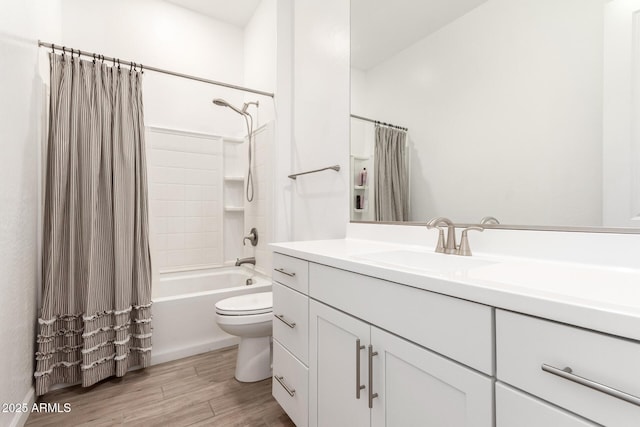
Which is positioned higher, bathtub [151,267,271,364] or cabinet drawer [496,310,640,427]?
cabinet drawer [496,310,640,427]

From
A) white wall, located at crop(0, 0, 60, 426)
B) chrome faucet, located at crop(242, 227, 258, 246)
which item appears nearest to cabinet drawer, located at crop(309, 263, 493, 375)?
white wall, located at crop(0, 0, 60, 426)

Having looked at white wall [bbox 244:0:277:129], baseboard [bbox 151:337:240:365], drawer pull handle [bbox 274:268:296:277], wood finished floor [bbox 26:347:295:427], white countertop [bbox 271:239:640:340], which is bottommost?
wood finished floor [bbox 26:347:295:427]

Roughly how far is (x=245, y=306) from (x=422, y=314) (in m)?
1.30

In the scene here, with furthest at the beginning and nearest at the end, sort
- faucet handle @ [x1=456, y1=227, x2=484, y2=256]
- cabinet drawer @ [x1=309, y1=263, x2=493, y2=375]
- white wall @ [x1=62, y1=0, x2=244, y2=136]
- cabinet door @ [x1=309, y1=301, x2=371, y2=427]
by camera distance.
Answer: white wall @ [x1=62, y1=0, x2=244, y2=136] → faucet handle @ [x1=456, y1=227, x2=484, y2=256] → cabinet door @ [x1=309, y1=301, x2=371, y2=427] → cabinet drawer @ [x1=309, y1=263, x2=493, y2=375]

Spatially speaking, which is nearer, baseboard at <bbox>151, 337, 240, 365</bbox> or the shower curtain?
the shower curtain

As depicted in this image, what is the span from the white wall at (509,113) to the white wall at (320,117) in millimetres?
447

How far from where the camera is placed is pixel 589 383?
1.50 ft

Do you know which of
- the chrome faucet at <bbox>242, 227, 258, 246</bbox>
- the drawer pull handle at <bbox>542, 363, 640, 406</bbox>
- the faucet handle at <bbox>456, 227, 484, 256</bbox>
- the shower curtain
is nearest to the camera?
the drawer pull handle at <bbox>542, 363, 640, 406</bbox>

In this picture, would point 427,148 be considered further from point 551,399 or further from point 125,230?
point 125,230

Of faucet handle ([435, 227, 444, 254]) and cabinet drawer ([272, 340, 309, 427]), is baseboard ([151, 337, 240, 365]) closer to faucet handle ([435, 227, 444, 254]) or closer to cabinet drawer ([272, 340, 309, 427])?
cabinet drawer ([272, 340, 309, 427])

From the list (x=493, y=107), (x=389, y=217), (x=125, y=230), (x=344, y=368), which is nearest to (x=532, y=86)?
(x=493, y=107)

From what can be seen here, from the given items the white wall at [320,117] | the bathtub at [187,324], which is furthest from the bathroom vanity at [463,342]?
the bathtub at [187,324]

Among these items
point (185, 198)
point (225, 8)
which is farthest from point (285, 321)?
point (225, 8)

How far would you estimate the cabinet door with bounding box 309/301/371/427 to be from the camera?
91 centimetres
